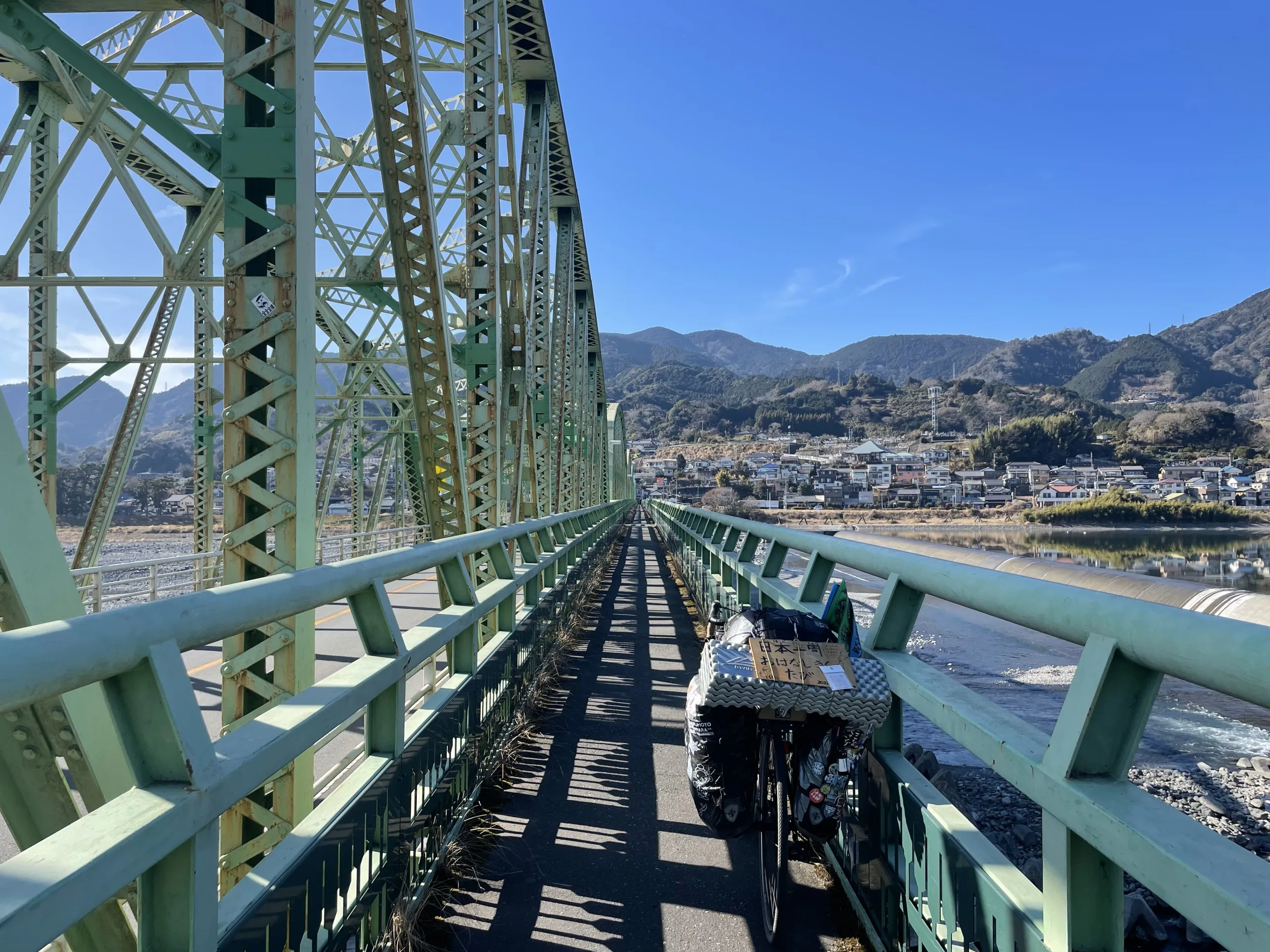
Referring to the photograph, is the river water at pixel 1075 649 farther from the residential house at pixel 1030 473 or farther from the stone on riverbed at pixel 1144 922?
the residential house at pixel 1030 473

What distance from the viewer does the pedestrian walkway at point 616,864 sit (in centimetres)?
289

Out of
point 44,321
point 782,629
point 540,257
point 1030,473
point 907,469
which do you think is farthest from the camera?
point 907,469

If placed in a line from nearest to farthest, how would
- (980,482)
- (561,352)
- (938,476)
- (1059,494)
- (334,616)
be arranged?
(334,616), (561,352), (1059,494), (980,482), (938,476)

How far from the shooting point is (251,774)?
5.23 feet

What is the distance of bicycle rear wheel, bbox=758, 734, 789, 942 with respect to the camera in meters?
2.79

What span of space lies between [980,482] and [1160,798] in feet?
80.2

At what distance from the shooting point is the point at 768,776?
118 inches

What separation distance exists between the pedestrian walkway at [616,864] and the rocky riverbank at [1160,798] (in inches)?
54.7

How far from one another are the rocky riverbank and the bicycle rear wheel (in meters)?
1.44

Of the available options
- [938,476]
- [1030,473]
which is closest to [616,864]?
[1030,473]

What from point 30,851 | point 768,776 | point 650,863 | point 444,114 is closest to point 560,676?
point 650,863

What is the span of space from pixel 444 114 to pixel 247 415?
386 inches

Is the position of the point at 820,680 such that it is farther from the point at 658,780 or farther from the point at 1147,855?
the point at 658,780

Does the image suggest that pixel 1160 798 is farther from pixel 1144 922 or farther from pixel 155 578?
pixel 155 578
